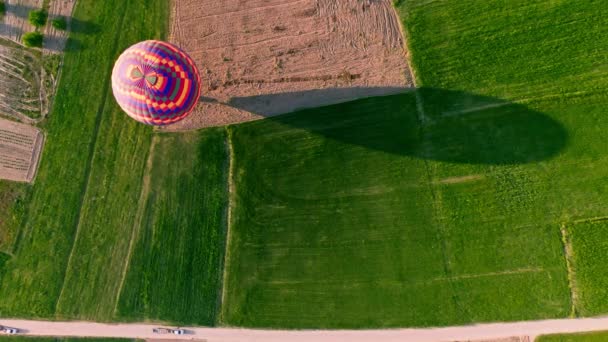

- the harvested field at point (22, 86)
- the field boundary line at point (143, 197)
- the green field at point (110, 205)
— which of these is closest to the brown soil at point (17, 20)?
the harvested field at point (22, 86)

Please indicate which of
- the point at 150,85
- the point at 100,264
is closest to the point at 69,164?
the point at 100,264

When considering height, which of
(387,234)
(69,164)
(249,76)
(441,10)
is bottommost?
(387,234)

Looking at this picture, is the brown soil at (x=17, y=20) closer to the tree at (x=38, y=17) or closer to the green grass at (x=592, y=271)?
the tree at (x=38, y=17)

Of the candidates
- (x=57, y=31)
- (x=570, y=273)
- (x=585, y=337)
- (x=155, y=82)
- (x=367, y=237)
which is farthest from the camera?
(x=57, y=31)

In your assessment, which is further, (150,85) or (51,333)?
(51,333)

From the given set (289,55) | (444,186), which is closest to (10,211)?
(289,55)

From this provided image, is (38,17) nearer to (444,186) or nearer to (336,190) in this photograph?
(336,190)

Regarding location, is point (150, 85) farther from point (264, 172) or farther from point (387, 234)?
point (387, 234)
